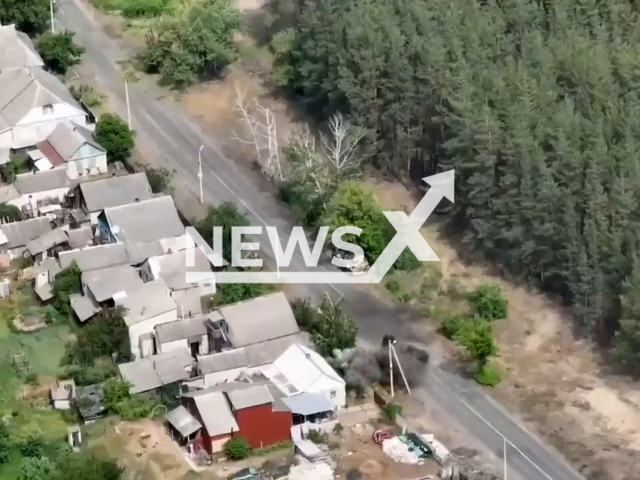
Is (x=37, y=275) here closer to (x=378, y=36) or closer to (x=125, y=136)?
(x=125, y=136)

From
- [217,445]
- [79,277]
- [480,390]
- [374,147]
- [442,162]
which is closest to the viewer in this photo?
[217,445]

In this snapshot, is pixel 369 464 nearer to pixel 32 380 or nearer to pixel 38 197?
pixel 32 380

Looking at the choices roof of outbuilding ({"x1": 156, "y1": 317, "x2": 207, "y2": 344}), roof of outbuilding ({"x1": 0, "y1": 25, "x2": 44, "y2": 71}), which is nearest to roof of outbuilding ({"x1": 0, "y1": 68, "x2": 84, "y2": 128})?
roof of outbuilding ({"x1": 0, "y1": 25, "x2": 44, "y2": 71})

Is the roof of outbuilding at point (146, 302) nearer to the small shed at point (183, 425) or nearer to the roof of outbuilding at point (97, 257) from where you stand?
the roof of outbuilding at point (97, 257)

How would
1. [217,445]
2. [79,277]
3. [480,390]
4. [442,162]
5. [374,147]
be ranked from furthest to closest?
[374,147] → [442,162] → [79,277] → [480,390] → [217,445]

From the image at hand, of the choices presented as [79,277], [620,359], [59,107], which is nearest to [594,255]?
[620,359]

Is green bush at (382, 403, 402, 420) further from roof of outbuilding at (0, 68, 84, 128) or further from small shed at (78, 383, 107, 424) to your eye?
roof of outbuilding at (0, 68, 84, 128)
